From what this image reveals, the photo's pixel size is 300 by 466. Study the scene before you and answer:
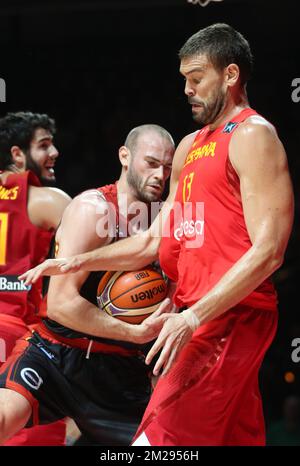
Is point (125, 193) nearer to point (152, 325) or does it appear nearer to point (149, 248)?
point (149, 248)

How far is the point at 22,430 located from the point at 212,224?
5.99 ft

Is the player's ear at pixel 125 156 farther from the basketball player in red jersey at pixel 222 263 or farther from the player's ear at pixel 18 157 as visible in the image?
the player's ear at pixel 18 157

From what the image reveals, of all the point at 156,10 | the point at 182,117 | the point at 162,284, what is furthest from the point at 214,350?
the point at 156,10

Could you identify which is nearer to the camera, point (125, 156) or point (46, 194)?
point (125, 156)

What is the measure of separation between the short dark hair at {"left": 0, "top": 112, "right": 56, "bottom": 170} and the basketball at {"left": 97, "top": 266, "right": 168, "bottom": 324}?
1539mm

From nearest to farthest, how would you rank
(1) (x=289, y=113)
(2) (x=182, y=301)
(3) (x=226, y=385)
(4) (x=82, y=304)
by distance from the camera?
1. (3) (x=226, y=385)
2. (2) (x=182, y=301)
3. (4) (x=82, y=304)
4. (1) (x=289, y=113)

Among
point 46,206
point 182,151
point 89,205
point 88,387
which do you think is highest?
point 182,151

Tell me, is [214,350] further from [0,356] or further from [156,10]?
[156,10]

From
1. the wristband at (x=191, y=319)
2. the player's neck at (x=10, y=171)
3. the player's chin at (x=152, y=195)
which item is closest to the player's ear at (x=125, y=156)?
the player's chin at (x=152, y=195)

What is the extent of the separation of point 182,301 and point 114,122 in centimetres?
381

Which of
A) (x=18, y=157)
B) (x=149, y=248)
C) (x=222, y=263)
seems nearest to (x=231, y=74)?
(x=222, y=263)

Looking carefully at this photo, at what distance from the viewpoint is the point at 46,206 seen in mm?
4184

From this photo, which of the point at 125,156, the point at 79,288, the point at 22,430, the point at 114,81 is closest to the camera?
the point at 79,288

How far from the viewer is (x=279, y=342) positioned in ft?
20.6
